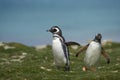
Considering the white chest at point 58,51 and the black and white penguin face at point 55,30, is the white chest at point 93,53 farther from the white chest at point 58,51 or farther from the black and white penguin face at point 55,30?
the black and white penguin face at point 55,30

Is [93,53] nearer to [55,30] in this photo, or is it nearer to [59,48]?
[59,48]

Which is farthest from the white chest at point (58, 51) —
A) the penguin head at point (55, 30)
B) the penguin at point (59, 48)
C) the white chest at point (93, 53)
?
the white chest at point (93, 53)

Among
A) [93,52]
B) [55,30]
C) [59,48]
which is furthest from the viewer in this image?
[93,52]

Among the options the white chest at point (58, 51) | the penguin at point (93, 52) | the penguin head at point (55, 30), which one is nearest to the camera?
the white chest at point (58, 51)

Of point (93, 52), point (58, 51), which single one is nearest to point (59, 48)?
point (58, 51)

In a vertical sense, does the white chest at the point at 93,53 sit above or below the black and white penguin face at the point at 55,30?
below

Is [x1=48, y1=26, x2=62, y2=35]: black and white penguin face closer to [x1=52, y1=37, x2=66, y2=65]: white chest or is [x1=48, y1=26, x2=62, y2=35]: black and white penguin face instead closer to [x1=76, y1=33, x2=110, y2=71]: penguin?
[x1=52, y1=37, x2=66, y2=65]: white chest

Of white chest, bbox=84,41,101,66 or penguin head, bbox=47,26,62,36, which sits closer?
penguin head, bbox=47,26,62,36

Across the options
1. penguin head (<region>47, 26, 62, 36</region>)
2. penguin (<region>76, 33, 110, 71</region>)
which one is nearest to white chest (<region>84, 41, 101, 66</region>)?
penguin (<region>76, 33, 110, 71</region>)

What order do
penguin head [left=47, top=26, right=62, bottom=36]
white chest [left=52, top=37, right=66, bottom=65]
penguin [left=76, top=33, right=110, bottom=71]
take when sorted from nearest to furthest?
1. white chest [left=52, top=37, right=66, bottom=65]
2. penguin head [left=47, top=26, right=62, bottom=36]
3. penguin [left=76, top=33, right=110, bottom=71]

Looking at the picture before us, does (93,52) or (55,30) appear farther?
(93,52)

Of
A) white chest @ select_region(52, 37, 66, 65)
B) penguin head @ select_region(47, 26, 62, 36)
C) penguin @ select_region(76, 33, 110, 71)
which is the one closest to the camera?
white chest @ select_region(52, 37, 66, 65)

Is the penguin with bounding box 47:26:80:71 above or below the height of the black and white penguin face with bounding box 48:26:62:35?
below

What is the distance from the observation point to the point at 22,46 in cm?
5916
